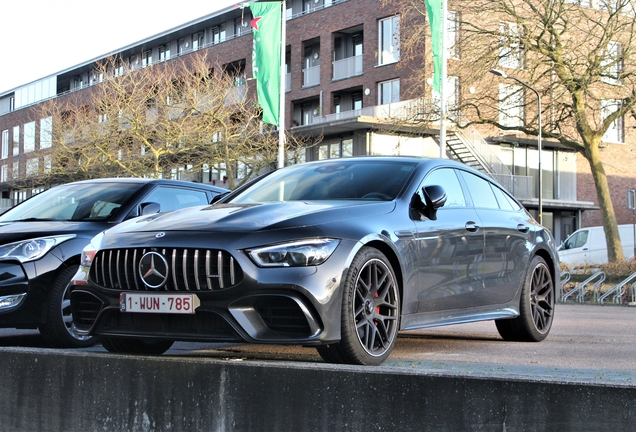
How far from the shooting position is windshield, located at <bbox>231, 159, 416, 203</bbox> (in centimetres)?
654

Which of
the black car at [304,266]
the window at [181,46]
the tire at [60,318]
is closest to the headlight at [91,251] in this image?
the black car at [304,266]

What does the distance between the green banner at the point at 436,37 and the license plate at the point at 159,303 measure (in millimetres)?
24651

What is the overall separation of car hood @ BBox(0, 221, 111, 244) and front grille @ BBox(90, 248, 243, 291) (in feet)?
8.21

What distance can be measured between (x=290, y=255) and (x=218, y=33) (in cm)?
5447

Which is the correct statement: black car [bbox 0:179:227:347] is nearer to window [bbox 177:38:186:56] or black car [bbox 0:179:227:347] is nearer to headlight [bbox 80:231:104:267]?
headlight [bbox 80:231:104:267]

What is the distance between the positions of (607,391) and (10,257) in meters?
5.36

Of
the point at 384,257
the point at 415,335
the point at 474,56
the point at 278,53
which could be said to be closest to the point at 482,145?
the point at 474,56

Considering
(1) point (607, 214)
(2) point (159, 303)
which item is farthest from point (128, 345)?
(1) point (607, 214)

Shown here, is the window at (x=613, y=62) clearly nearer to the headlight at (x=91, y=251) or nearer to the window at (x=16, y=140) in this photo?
the headlight at (x=91, y=251)

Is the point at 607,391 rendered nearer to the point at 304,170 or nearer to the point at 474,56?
the point at 304,170

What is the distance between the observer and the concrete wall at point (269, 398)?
349cm

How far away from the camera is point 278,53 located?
91.5ft

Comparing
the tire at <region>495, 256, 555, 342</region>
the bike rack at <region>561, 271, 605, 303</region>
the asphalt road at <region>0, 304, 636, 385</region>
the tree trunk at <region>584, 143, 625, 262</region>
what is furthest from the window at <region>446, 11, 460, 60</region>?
the tire at <region>495, 256, 555, 342</region>

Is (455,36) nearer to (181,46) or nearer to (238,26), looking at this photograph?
(238,26)
